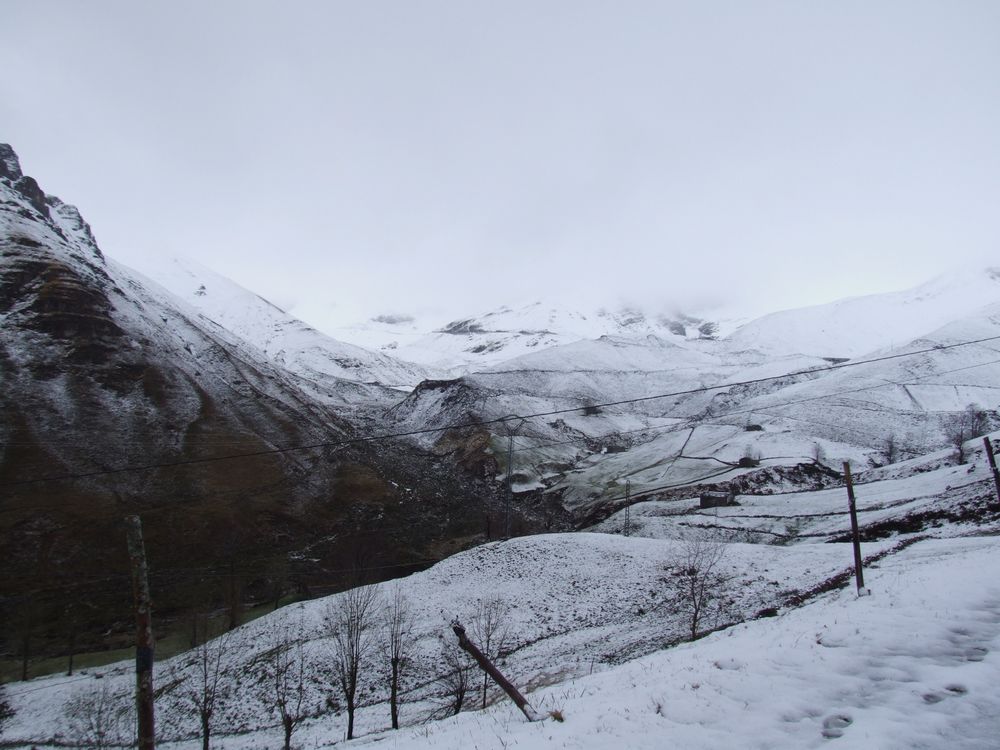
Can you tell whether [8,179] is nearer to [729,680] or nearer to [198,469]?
[198,469]

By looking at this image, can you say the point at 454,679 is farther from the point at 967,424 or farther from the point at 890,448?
the point at 967,424

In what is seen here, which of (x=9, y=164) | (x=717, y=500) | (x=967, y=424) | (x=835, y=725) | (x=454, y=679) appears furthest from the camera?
(x=9, y=164)

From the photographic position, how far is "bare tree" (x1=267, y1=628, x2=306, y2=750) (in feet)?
107

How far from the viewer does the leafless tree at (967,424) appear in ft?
308

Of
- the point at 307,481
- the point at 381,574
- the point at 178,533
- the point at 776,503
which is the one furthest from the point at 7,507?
the point at 776,503

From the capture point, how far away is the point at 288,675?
36000mm

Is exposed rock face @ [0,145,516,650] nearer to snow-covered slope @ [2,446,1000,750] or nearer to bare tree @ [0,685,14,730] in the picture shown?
bare tree @ [0,685,14,730]

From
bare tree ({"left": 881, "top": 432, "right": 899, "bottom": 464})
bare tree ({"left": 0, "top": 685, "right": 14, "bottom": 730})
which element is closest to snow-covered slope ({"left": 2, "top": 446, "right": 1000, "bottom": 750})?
bare tree ({"left": 0, "top": 685, "right": 14, "bottom": 730})

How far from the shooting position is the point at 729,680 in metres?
12.6

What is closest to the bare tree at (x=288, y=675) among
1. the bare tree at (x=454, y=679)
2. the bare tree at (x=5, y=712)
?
the bare tree at (x=454, y=679)

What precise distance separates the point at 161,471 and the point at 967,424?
14476 cm

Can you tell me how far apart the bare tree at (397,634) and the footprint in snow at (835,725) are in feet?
77.8

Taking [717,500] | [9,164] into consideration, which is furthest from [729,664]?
[9,164]

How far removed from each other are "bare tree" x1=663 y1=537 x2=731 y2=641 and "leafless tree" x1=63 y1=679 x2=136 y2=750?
36.0 metres
